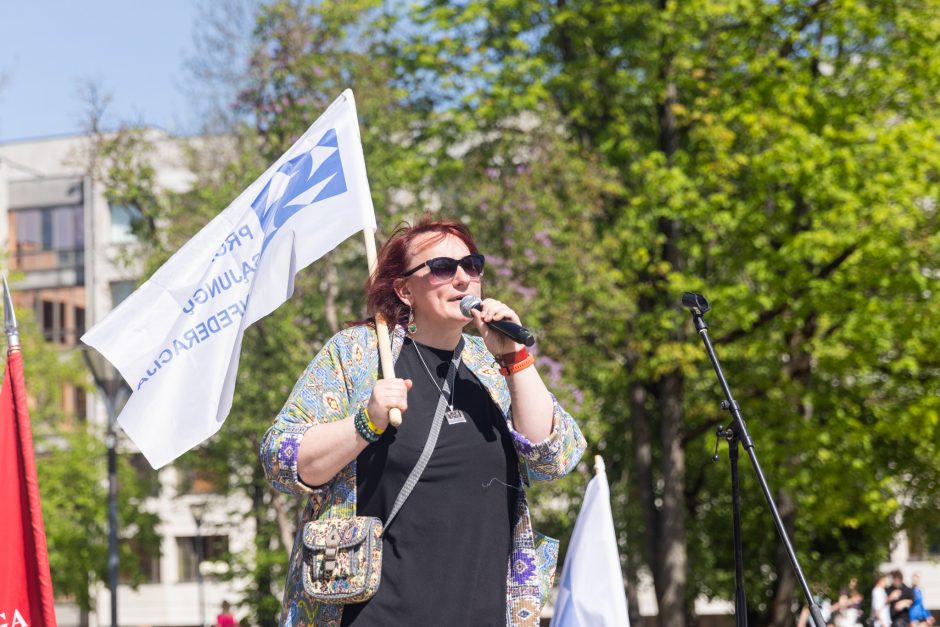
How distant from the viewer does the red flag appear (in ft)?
16.8

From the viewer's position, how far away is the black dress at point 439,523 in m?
3.70

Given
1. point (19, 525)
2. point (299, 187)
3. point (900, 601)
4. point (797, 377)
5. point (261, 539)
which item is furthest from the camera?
point (261, 539)

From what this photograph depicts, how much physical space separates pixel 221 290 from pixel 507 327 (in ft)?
4.34

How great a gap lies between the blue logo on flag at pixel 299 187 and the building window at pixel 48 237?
52235 mm

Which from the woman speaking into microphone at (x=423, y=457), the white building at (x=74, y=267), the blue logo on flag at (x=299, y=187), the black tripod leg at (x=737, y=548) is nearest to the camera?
the woman speaking into microphone at (x=423, y=457)

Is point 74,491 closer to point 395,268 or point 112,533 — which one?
point 112,533

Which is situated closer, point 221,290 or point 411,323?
point 411,323

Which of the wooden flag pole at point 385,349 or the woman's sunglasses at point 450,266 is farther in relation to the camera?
the woman's sunglasses at point 450,266

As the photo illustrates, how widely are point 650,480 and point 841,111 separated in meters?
7.09

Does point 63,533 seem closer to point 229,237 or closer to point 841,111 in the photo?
point 841,111

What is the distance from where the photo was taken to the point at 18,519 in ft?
17.2

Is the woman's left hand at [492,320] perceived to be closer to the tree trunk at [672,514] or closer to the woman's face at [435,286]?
the woman's face at [435,286]

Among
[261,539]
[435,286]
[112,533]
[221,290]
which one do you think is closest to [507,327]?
[435,286]

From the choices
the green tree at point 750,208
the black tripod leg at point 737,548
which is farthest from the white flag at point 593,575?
the green tree at point 750,208
